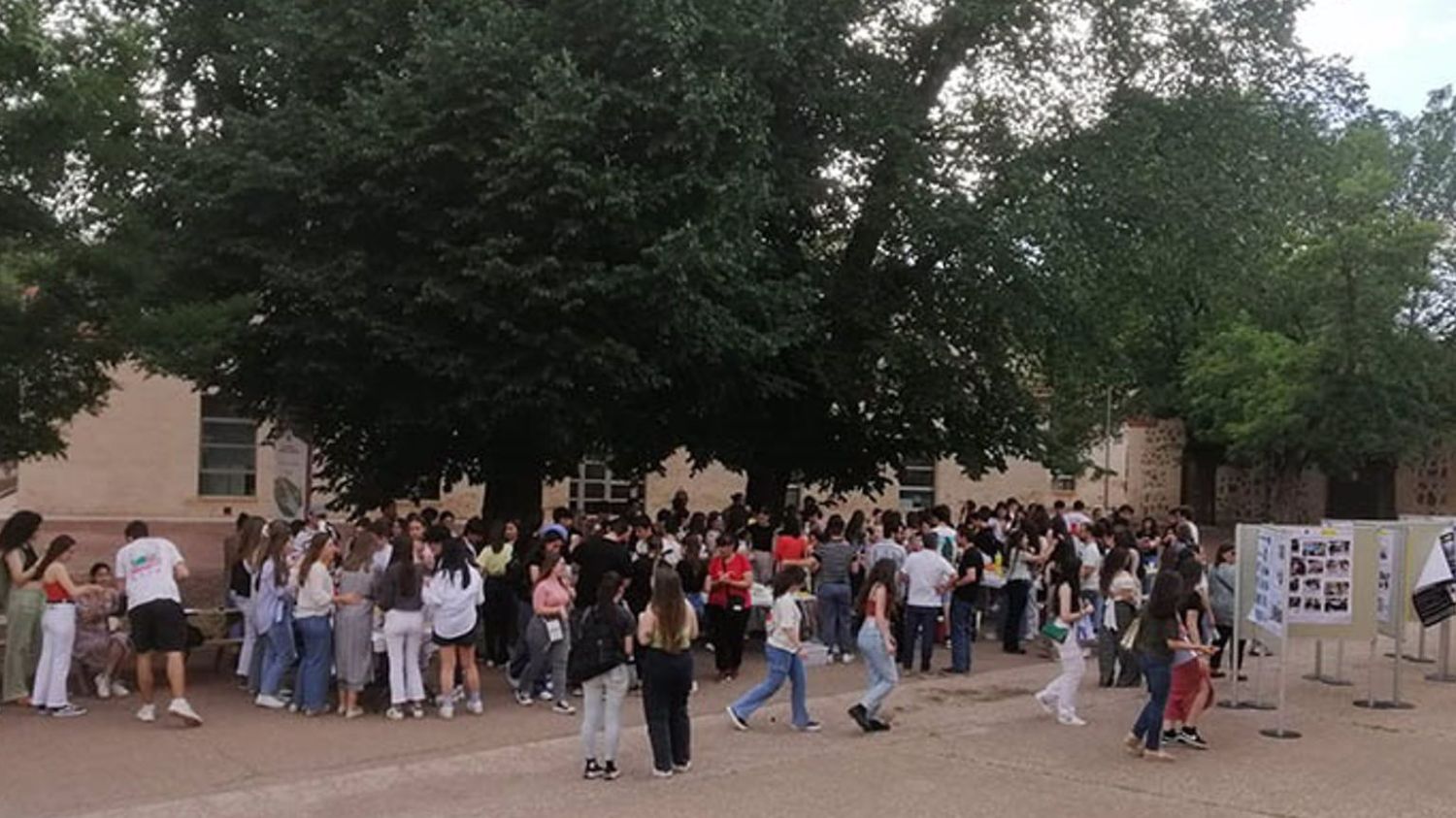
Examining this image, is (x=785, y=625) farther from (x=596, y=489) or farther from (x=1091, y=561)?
(x=596, y=489)

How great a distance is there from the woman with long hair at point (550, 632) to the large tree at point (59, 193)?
4633 mm

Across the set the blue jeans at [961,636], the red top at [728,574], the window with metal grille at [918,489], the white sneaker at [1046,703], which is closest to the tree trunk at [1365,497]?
the window with metal grille at [918,489]

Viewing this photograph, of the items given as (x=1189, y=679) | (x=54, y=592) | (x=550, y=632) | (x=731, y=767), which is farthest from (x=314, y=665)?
(x=1189, y=679)

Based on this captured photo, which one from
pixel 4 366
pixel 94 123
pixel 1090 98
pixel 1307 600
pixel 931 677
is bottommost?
pixel 931 677

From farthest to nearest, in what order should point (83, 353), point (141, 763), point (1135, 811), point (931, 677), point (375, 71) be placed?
1. point (375, 71)
2. point (931, 677)
3. point (83, 353)
4. point (141, 763)
5. point (1135, 811)

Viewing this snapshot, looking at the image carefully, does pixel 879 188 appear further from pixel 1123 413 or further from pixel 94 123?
pixel 1123 413

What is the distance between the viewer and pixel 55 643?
38.6 feet

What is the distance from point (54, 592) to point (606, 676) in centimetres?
512

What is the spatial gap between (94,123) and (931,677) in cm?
975

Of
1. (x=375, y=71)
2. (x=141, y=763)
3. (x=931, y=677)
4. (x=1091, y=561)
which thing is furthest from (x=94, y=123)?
(x=1091, y=561)

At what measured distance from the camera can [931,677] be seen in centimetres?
1514

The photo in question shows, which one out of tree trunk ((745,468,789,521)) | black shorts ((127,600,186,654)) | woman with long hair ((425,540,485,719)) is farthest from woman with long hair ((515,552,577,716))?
tree trunk ((745,468,789,521))

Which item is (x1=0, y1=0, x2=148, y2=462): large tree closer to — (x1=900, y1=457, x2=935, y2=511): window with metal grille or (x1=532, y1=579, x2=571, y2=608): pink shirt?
(x1=532, y1=579, x2=571, y2=608): pink shirt

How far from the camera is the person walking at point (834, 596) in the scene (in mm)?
15875
